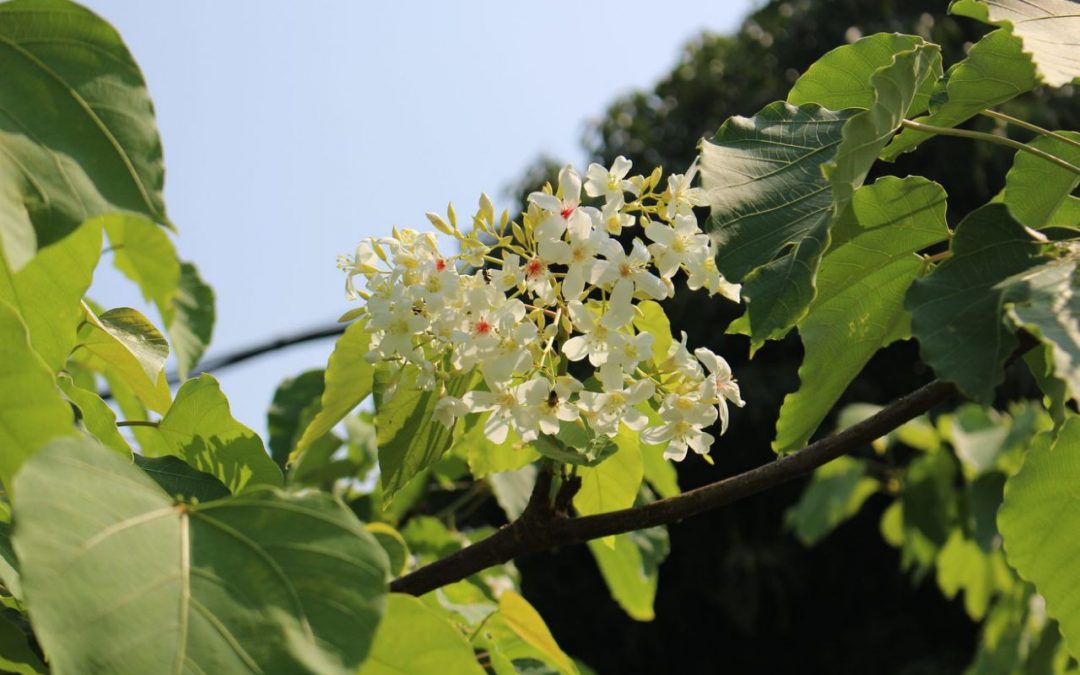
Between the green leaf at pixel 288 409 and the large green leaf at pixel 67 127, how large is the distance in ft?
4.12

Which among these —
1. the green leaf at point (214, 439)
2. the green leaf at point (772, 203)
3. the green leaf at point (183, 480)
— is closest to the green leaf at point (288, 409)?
the green leaf at point (214, 439)

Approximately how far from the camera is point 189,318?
64.9 inches

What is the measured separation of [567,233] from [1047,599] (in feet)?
1.45

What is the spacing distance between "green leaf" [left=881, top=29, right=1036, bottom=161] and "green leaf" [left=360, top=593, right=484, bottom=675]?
1.57 ft

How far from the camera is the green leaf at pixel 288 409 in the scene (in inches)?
71.3

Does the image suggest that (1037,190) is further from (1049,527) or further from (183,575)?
(183,575)

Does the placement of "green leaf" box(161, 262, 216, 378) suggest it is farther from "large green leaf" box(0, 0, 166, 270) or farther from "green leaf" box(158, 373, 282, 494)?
"large green leaf" box(0, 0, 166, 270)

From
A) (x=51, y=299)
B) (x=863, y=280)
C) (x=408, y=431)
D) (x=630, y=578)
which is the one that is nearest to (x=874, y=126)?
(x=863, y=280)

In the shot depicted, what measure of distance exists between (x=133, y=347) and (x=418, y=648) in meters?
0.43

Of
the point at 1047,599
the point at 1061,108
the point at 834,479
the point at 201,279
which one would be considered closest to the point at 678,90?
the point at 1061,108

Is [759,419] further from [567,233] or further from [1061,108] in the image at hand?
[567,233]

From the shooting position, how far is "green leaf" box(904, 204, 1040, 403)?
2.06 ft

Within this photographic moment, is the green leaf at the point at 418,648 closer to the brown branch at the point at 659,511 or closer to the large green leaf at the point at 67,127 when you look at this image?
the brown branch at the point at 659,511

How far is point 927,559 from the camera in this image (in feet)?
10.5
